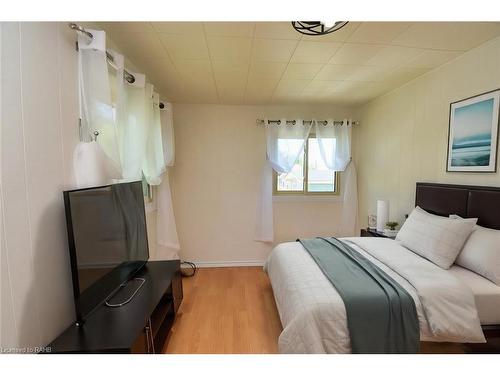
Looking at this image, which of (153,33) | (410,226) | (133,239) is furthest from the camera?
(410,226)

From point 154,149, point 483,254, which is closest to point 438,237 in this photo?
point 483,254

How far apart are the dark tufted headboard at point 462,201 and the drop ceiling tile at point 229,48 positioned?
7.10ft

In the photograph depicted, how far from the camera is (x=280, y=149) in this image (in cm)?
362

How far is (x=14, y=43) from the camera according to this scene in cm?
102

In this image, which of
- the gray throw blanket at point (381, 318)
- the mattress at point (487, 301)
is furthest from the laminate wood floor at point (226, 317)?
the mattress at point (487, 301)

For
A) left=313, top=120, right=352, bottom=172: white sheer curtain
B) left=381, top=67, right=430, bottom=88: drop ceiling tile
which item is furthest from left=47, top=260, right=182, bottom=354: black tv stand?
left=381, top=67, right=430, bottom=88: drop ceiling tile

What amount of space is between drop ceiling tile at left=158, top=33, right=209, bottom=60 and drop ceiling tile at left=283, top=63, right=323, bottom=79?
0.82 meters

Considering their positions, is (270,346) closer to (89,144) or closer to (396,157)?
(89,144)

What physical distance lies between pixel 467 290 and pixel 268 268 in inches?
65.8

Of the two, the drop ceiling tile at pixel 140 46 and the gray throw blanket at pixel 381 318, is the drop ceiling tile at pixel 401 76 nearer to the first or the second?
the gray throw blanket at pixel 381 318

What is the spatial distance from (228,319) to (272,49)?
8.12 ft

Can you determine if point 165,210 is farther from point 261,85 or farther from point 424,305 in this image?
point 424,305

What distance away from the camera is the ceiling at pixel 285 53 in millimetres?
Answer: 1631

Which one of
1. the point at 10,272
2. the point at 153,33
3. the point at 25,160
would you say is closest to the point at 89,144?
the point at 25,160
